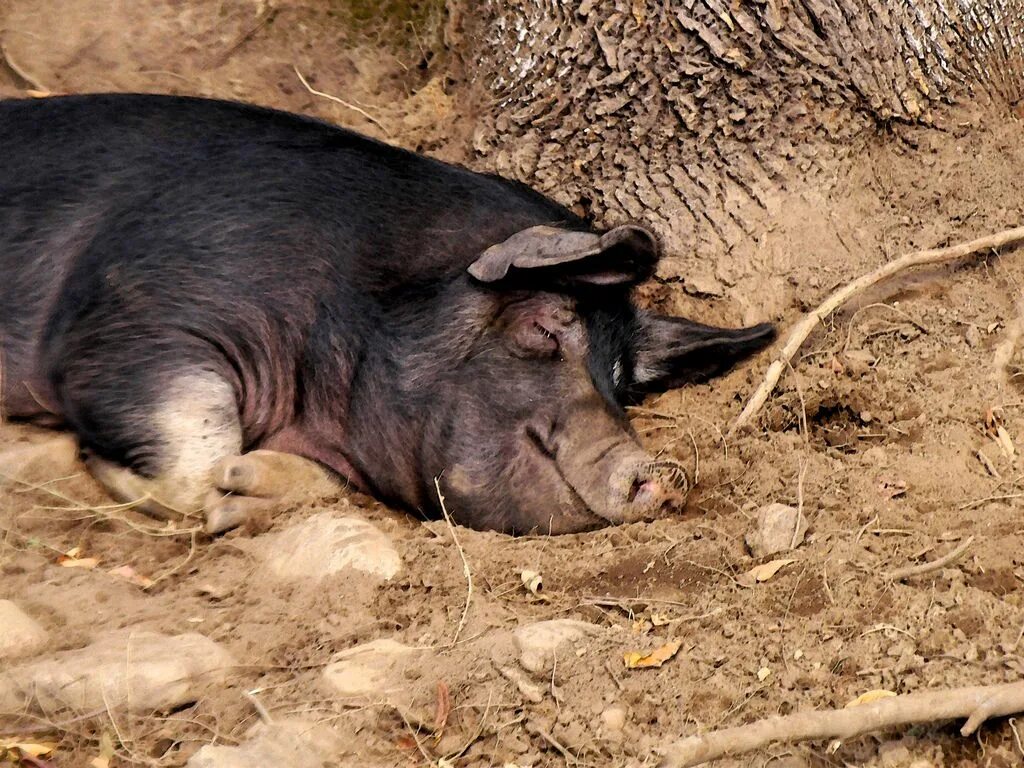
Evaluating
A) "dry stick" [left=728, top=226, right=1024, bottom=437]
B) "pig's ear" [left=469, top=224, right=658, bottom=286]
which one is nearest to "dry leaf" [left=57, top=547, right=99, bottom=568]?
"pig's ear" [left=469, top=224, right=658, bottom=286]

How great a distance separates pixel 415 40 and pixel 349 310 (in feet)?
6.17

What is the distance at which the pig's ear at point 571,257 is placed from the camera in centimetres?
346

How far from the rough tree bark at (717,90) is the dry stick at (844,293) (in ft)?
1.71

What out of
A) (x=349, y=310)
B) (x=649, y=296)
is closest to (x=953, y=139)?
(x=649, y=296)

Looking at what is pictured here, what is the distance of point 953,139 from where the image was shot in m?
4.13

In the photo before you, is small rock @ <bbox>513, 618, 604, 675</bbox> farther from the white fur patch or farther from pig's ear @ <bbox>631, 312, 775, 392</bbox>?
pig's ear @ <bbox>631, 312, 775, 392</bbox>

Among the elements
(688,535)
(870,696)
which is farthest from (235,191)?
(870,696)

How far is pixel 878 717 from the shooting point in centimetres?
218

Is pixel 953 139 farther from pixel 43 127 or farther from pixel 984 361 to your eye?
pixel 43 127

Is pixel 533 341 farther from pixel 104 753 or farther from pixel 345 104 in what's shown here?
pixel 345 104

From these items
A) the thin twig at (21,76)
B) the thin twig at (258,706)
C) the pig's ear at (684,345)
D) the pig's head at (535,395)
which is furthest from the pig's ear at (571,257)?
the thin twig at (21,76)

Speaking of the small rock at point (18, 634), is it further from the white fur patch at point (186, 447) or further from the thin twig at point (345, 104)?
the thin twig at point (345, 104)

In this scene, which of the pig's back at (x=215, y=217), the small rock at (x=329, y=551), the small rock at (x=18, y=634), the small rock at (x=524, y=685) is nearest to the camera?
the small rock at (x=524, y=685)

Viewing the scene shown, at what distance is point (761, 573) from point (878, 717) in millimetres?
738
